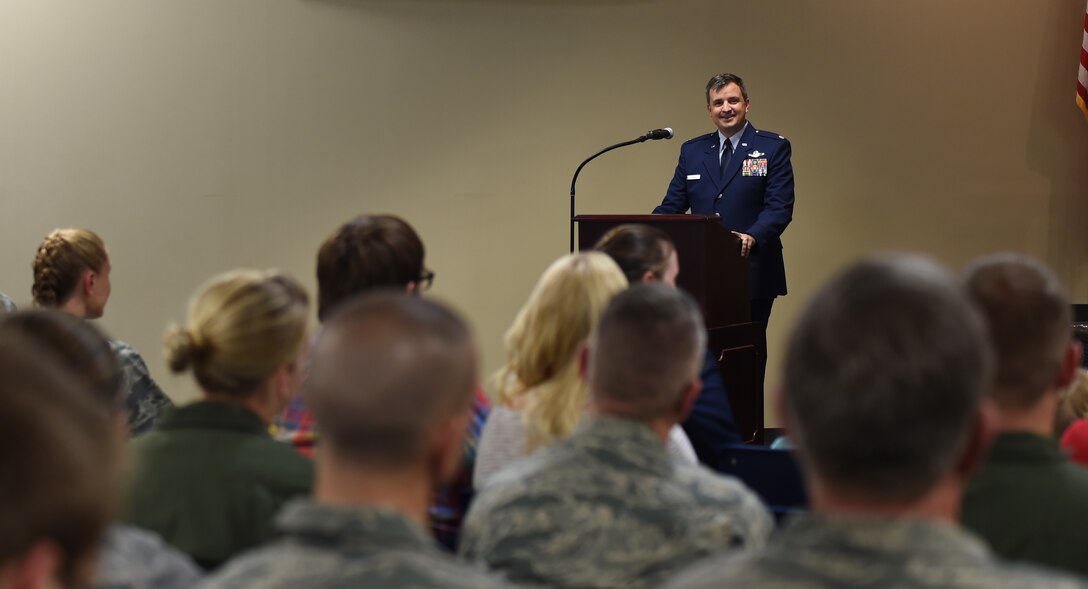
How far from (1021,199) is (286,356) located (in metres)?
5.85

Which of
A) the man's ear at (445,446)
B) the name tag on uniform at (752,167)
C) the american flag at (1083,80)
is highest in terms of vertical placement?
the american flag at (1083,80)

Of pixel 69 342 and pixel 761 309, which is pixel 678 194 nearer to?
pixel 761 309

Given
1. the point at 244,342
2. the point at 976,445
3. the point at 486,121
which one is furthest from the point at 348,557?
the point at 486,121

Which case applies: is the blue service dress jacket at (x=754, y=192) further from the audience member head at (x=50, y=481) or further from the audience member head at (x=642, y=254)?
the audience member head at (x=50, y=481)

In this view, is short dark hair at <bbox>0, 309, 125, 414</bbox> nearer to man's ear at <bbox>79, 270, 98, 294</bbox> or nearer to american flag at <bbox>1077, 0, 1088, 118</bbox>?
man's ear at <bbox>79, 270, 98, 294</bbox>

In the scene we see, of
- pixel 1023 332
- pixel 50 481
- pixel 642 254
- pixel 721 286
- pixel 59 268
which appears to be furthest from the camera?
pixel 721 286

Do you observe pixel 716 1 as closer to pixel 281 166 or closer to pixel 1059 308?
pixel 281 166

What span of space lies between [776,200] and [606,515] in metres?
4.28

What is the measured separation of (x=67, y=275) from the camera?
141 inches

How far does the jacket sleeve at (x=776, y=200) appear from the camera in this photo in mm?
5625

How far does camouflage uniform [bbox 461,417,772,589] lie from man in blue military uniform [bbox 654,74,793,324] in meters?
4.01

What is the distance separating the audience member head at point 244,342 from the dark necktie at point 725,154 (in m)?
4.02

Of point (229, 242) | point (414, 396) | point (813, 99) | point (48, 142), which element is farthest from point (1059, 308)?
point (48, 142)

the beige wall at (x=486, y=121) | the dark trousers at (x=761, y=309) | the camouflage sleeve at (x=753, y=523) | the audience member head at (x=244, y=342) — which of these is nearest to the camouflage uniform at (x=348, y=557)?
the camouflage sleeve at (x=753, y=523)
